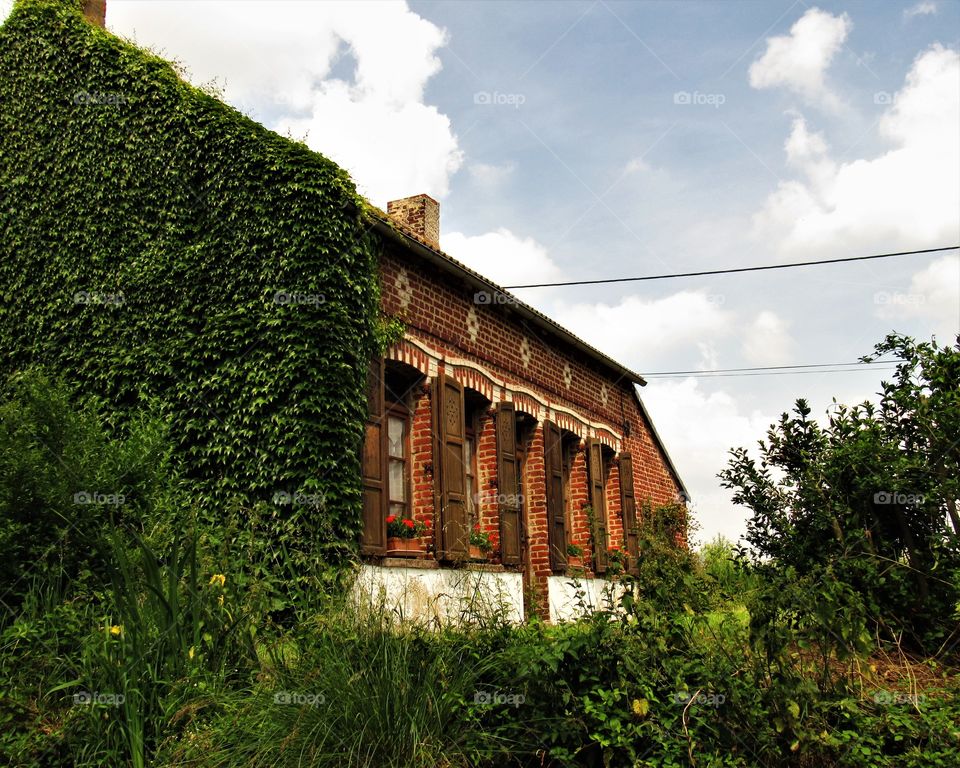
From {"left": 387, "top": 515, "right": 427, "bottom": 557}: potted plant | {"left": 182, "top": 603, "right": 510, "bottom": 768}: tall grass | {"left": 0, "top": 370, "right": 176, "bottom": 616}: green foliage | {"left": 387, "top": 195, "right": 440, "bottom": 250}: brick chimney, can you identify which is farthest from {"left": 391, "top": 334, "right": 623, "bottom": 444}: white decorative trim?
{"left": 182, "top": 603, "right": 510, "bottom": 768}: tall grass

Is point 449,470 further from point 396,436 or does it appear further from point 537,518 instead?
point 537,518

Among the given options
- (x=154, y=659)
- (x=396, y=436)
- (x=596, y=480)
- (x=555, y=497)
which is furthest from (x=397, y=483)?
(x=596, y=480)

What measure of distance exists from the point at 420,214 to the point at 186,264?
4.24 m

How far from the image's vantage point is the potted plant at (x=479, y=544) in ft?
31.6

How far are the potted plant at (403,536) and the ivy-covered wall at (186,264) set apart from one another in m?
0.92

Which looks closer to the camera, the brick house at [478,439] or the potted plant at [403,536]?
the potted plant at [403,536]

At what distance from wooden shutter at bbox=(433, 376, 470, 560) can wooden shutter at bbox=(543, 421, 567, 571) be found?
2212 mm

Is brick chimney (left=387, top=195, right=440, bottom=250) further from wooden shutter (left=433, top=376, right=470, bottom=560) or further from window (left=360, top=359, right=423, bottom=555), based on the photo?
window (left=360, top=359, right=423, bottom=555)

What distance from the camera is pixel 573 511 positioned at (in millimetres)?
12891

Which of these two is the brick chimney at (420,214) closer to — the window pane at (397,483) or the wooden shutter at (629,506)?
the window pane at (397,483)

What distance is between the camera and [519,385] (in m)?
11.5

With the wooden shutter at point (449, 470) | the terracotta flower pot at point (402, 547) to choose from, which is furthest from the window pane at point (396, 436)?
the terracotta flower pot at point (402, 547)

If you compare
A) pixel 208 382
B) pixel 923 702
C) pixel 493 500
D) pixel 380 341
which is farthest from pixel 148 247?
pixel 923 702

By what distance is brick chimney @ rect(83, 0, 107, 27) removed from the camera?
33.3 feet
